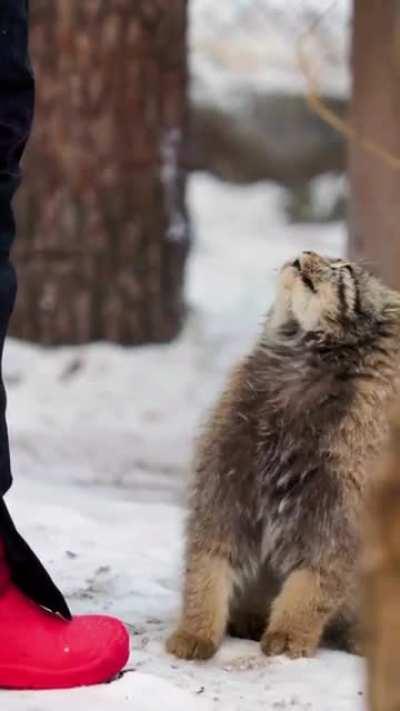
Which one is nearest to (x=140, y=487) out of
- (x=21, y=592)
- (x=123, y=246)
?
(x=123, y=246)

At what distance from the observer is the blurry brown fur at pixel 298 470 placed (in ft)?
10.8

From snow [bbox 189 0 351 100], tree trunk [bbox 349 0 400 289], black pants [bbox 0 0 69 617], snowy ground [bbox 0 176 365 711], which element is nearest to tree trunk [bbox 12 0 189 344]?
snowy ground [bbox 0 176 365 711]

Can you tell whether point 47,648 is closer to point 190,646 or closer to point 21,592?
point 21,592

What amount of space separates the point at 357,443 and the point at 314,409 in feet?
0.42

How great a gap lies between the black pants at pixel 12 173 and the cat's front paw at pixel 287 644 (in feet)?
1.70

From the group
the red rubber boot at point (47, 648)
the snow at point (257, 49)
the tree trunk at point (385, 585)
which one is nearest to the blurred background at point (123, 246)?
the red rubber boot at point (47, 648)

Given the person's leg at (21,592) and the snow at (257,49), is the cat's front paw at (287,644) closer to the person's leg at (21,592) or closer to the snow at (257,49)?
the person's leg at (21,592)

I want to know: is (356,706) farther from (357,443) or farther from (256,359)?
(256,359)

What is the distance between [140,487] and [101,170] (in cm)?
158

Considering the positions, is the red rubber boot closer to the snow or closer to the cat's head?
the cat's head

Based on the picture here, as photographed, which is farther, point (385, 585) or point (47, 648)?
point (47, 648)

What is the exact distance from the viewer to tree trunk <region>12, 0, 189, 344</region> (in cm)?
644

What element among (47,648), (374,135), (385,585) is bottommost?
(47,648)

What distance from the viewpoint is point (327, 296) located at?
11.0ft
